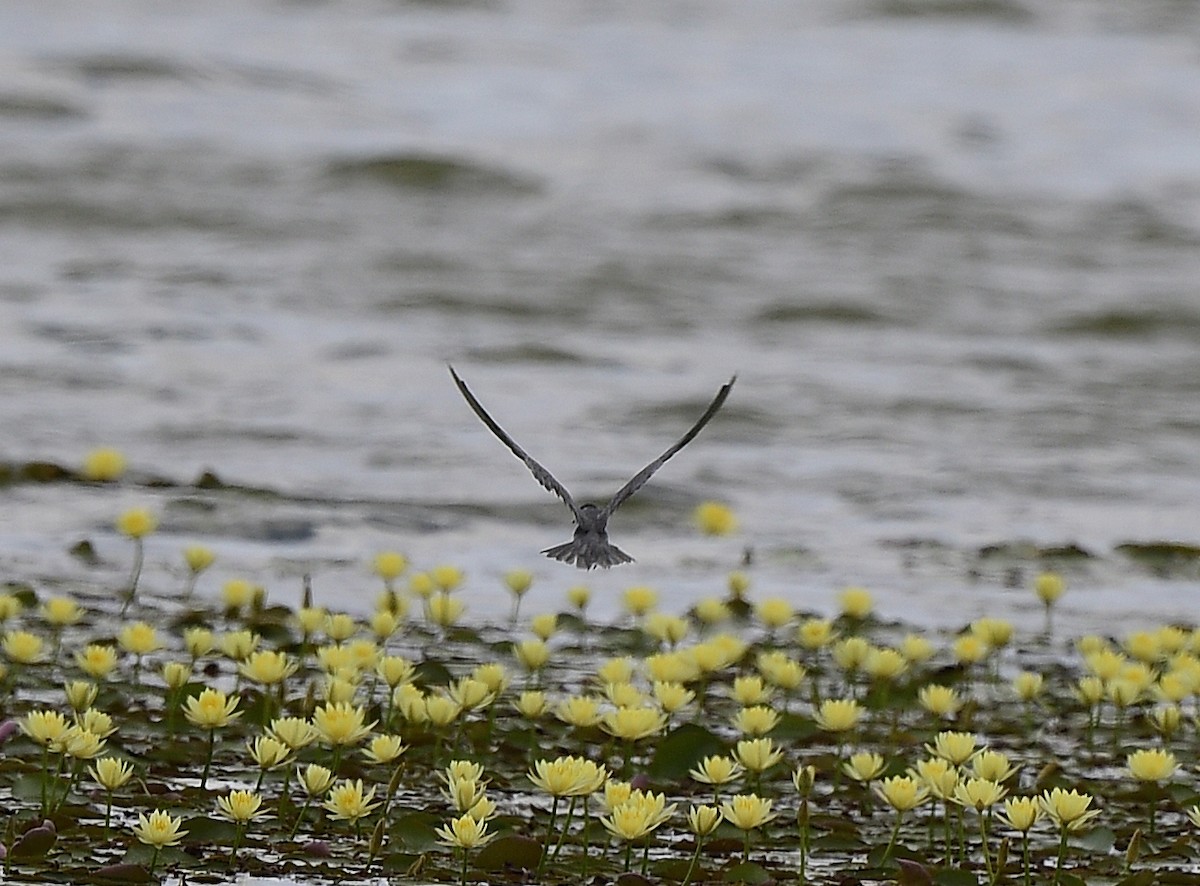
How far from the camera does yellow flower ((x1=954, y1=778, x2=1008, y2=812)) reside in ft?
10.4

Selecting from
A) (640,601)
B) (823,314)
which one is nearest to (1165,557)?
(640,601)

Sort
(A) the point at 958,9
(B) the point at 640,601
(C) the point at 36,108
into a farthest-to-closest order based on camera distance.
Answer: (A) the point at 958,9
(C) the point at 36,108
(B) the point at 640,601

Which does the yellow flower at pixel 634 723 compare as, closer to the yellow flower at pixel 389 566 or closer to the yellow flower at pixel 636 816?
the yellow flower at pixel 636 816

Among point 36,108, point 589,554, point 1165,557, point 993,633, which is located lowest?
point 1165,557

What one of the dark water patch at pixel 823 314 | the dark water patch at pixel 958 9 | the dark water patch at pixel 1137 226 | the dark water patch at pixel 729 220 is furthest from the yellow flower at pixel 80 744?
the dark water patch at pixel 958 9

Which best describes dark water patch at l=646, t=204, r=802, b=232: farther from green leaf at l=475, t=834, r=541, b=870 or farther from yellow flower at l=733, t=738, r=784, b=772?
green leaf at l=475, t=834, r=541, b=870

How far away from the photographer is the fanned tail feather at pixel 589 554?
3436 mm

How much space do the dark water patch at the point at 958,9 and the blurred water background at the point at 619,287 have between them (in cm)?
3

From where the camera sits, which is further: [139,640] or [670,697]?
[139,640]

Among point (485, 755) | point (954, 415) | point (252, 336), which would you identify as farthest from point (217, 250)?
point (485, 755)

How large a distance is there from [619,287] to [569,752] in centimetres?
676

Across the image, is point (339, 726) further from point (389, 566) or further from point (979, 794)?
point (389, 566)

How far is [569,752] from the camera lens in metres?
4.03

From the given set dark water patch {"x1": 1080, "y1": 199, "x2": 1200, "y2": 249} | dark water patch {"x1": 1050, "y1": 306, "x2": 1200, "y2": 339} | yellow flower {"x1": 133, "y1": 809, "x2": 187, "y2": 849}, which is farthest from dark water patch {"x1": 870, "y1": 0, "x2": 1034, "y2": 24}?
yellow flower {"x1": 133, "y1": 809, "x2": 187, "y2": 849}
